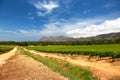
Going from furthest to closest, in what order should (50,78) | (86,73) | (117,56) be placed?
(117,56)
(86,73)
(50,78)

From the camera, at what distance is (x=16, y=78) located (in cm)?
1577

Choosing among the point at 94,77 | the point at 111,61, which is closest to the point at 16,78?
the point at 94,77

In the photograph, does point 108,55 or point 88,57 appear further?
point 88,57

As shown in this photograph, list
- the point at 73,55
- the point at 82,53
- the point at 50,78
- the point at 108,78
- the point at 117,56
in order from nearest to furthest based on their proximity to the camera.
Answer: the point at 50,78 < the point at 108,78 < the point at 117,56 < the point at 82,53 < the point at 73,55

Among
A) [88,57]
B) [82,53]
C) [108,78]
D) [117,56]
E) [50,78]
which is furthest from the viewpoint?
→ [82,53]

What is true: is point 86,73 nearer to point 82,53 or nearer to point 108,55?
point 108,55

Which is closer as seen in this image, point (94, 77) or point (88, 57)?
point (94, 77)

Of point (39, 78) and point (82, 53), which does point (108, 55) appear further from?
point (39, 78)

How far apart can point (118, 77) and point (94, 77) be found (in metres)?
2.13

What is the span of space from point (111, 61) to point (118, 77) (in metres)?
12.2

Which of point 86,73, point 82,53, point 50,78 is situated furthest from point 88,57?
point 50,78

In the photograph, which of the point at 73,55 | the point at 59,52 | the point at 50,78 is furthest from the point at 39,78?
the point at 59,52

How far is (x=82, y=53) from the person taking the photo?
4500 cm

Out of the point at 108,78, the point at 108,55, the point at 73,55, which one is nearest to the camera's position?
the point at 108,78
